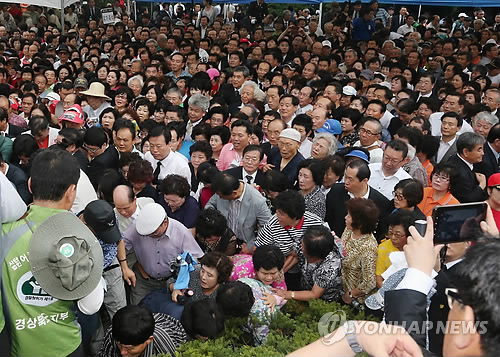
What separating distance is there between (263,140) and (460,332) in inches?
199

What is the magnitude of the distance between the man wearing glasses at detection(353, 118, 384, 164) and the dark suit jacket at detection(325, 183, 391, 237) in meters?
0.98

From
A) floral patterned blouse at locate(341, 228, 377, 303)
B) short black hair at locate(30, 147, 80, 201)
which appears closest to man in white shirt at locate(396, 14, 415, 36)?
floral patterned blouse at locate(341, 228, 377, 303)

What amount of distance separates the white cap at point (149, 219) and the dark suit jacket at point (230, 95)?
4.19 metres

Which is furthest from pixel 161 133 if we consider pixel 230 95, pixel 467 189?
pixel 230 95

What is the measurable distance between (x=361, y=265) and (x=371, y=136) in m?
2.35

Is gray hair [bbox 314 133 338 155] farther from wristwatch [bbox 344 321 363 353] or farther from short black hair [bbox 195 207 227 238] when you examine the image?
wristwatch [bbox 344 321 363 353]

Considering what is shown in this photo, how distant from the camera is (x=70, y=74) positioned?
933cm

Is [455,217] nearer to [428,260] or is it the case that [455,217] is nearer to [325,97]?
[428,260]

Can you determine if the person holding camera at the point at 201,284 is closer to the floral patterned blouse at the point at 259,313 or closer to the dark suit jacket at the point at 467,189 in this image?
the floral patterned blouse at the point at 259,313

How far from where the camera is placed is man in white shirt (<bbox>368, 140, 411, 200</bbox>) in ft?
16.0

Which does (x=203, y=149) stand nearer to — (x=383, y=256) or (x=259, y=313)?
(x=383, y=256)

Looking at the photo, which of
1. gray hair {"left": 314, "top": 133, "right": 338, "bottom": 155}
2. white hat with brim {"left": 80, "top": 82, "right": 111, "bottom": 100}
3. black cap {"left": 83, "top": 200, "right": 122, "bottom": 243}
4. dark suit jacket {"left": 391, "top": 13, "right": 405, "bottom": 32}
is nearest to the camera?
black cap {"left": 83, "top": 200, "right": 122, "bottom": 243}

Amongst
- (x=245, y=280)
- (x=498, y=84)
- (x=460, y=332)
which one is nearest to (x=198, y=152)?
(x=245, y=280)

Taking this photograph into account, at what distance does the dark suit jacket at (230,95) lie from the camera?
26.3 ft
